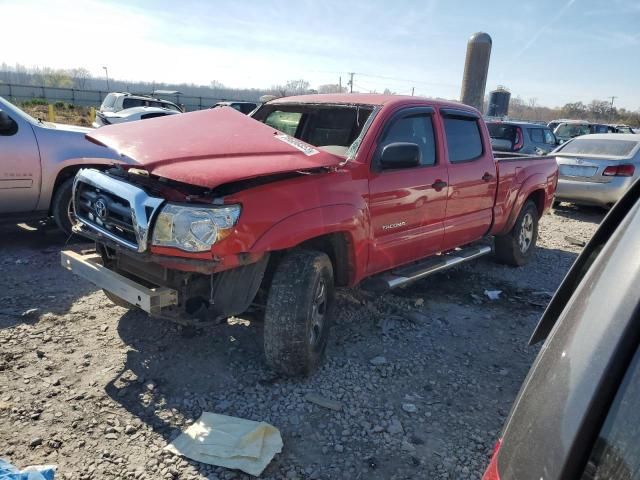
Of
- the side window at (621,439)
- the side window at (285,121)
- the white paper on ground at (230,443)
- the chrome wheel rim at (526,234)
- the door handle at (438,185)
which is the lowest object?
the white paper on ground at (230,443)

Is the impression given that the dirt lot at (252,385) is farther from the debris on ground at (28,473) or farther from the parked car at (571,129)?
the parked car at (571,129)

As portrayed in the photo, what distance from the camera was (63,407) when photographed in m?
3.06

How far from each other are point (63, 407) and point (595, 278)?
3106 mm

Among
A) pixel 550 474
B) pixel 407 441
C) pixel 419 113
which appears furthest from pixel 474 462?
pixel 419 113

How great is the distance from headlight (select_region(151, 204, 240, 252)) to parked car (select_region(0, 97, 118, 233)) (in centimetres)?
302

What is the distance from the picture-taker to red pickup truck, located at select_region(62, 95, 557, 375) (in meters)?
2.99

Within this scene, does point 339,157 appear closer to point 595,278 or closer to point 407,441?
point 407,441

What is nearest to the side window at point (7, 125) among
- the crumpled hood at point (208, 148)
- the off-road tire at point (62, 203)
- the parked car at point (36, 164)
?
the parked car at point (36, 164)

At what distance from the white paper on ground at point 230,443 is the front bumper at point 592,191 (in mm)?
8982

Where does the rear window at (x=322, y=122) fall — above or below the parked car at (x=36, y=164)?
above

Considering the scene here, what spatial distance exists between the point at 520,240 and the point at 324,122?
347 cm

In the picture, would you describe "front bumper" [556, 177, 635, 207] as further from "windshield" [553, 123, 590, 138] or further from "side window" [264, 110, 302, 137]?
"windshield" [553, 123, 590, 138]

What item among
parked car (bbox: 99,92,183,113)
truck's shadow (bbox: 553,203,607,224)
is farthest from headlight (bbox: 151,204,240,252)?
parked car (bbox: 99,92,183,113)

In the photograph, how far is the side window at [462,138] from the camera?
4918mm
